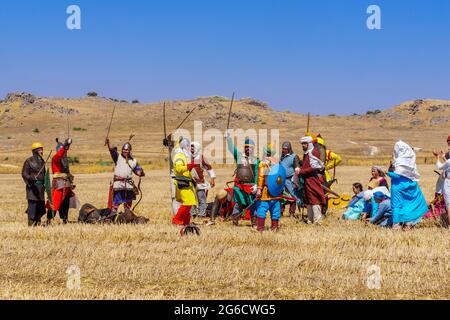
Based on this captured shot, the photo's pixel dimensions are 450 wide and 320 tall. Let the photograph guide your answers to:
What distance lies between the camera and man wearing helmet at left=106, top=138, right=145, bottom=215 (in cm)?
1384

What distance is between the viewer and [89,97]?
15275 cm

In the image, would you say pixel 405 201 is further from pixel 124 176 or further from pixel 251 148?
pixel 124 176

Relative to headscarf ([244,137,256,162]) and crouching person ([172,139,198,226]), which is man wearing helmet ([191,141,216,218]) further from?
crouching person ([172,139,198,226])

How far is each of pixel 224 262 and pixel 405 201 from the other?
4834mm

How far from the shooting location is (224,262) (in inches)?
358

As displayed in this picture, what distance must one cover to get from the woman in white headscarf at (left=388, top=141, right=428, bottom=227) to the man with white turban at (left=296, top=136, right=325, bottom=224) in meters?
1.56

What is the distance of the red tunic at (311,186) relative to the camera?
44.9 ft

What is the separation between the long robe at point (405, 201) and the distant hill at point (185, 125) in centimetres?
4002

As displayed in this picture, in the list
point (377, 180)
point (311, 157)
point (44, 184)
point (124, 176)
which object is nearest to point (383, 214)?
point (377, 180)

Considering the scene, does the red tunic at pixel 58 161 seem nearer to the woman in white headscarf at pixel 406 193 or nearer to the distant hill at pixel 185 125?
the woman in white headscarf at pixel 406 193

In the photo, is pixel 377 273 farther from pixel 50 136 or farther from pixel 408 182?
pixel 50 136

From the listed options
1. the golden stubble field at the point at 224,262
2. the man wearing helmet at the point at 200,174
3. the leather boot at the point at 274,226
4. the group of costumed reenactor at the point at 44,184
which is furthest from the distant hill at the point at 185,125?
the golden stubble field at the point at 224,262
